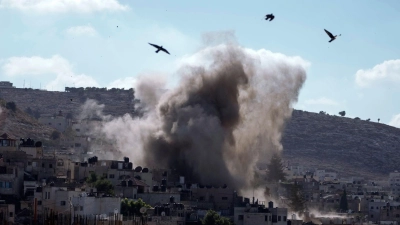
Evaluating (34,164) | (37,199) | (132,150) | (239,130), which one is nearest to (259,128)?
(239,130)

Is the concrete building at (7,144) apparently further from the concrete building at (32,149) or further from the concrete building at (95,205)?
the concrete building at (95,205)

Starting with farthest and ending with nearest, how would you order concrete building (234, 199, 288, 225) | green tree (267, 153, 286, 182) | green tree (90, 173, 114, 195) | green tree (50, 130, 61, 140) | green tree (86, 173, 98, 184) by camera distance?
1. green tree (50, 130, 61, 140)
2. green tree (267, 153, 286, 182)
3. green tree (86, 173, 98, 184)
4. green tree (90, 173, 114, 195)
5. concrete building (234, 199, 288, 225)

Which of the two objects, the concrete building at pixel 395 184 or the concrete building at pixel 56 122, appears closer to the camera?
the concrete building at pixel 395 184

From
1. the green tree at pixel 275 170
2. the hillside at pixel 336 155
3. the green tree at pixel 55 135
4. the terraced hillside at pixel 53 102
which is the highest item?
the terraced hillside at pixel 53 102

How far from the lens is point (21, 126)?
136250mm

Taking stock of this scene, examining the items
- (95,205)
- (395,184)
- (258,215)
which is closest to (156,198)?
(258,215)

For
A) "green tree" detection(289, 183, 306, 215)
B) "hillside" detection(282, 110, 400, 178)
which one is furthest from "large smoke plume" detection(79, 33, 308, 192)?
"hillside" detection(282, 110, 400, 178)

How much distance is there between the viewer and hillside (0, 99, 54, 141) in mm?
131750

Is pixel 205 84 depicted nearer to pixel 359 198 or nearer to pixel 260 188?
pixel 260 188

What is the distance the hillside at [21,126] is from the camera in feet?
432

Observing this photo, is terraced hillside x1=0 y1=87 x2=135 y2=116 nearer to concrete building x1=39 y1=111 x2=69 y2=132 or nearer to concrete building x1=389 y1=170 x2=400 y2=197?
concrete building x1=39 y1=111 x2=69 y2=132

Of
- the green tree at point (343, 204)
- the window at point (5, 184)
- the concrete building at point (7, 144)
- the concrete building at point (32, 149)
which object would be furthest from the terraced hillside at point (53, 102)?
the window at point (5, 184)

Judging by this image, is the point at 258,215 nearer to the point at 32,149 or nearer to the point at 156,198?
the point at 156,198

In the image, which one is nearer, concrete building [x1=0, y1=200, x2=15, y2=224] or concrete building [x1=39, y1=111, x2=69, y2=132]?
concrete building [x1=0, y1=200, x2=15, y2=224]
